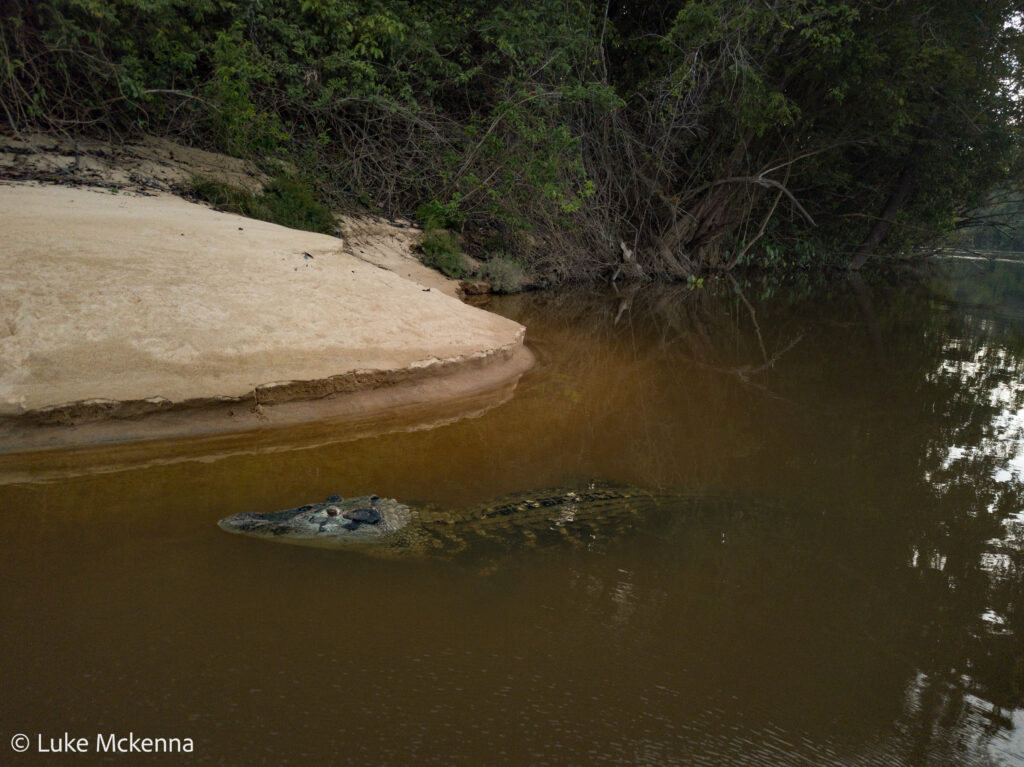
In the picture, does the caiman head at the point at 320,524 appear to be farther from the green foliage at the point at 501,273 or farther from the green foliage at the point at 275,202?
the green foliage at the point at 501,273

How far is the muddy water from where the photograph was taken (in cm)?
194

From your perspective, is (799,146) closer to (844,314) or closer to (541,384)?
(844,314)

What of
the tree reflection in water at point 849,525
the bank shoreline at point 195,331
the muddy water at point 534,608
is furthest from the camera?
the bank shoreline at point 195,331

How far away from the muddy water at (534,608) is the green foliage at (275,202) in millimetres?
4275

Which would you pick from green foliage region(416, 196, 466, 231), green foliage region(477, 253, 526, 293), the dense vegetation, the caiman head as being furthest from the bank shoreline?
green foliage region(416, 196, 466, 231)

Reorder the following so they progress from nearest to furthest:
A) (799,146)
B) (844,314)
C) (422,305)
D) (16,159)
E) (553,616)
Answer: (553,616) → (422,305) → (16,159) → (844,314) → (799,146)

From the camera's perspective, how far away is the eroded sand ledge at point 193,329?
3850 mm

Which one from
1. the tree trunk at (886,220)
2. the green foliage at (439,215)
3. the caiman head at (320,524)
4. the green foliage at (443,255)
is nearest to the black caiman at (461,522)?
the caiman head at (320,524)

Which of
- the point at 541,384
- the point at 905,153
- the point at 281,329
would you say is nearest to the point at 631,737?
the point at 281,329

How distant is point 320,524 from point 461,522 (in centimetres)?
63

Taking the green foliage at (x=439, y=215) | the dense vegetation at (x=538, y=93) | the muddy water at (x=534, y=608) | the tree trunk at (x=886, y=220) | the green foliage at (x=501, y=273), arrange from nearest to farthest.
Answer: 1. the muddy water at (x=534, y=608)
2. the dense vegetation at (x=538, y=93)
3. the green foliage at (x=501, y=273)
4. the green foliage at (x=439, y=215)
5. the tree trunk at (x=886, y=220)

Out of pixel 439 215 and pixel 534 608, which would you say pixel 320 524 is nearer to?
pixel 534 608

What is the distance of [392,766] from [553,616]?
88 centimetres

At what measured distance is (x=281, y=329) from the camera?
473 cm
